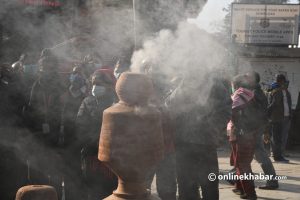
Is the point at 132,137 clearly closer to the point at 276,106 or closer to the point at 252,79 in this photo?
the point at 252,79

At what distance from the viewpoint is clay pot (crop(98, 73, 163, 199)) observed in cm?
288

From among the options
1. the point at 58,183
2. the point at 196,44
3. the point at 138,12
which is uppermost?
the point at 138,12

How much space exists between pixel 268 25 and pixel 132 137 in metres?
12.8

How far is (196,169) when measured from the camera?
Answer: 5.53 metres

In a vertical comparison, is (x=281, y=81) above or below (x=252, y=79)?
below

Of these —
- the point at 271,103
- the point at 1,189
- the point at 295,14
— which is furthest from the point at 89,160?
the point at 295,14

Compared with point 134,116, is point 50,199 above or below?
below

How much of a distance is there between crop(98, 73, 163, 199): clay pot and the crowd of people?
209 cm

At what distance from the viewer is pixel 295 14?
14.8m

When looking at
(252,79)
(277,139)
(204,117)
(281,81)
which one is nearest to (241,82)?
(252,79)

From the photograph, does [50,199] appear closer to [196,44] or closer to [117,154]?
[117,154]

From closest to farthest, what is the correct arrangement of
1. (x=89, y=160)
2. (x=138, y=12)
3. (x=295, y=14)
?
1. (x=89, y=160)
2. (x=138, y=12)
3. (x=295, y=14)

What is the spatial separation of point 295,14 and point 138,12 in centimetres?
971

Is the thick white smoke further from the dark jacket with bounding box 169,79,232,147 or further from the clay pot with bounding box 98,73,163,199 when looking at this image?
the clay pot with bounding box 98,73,163,199
